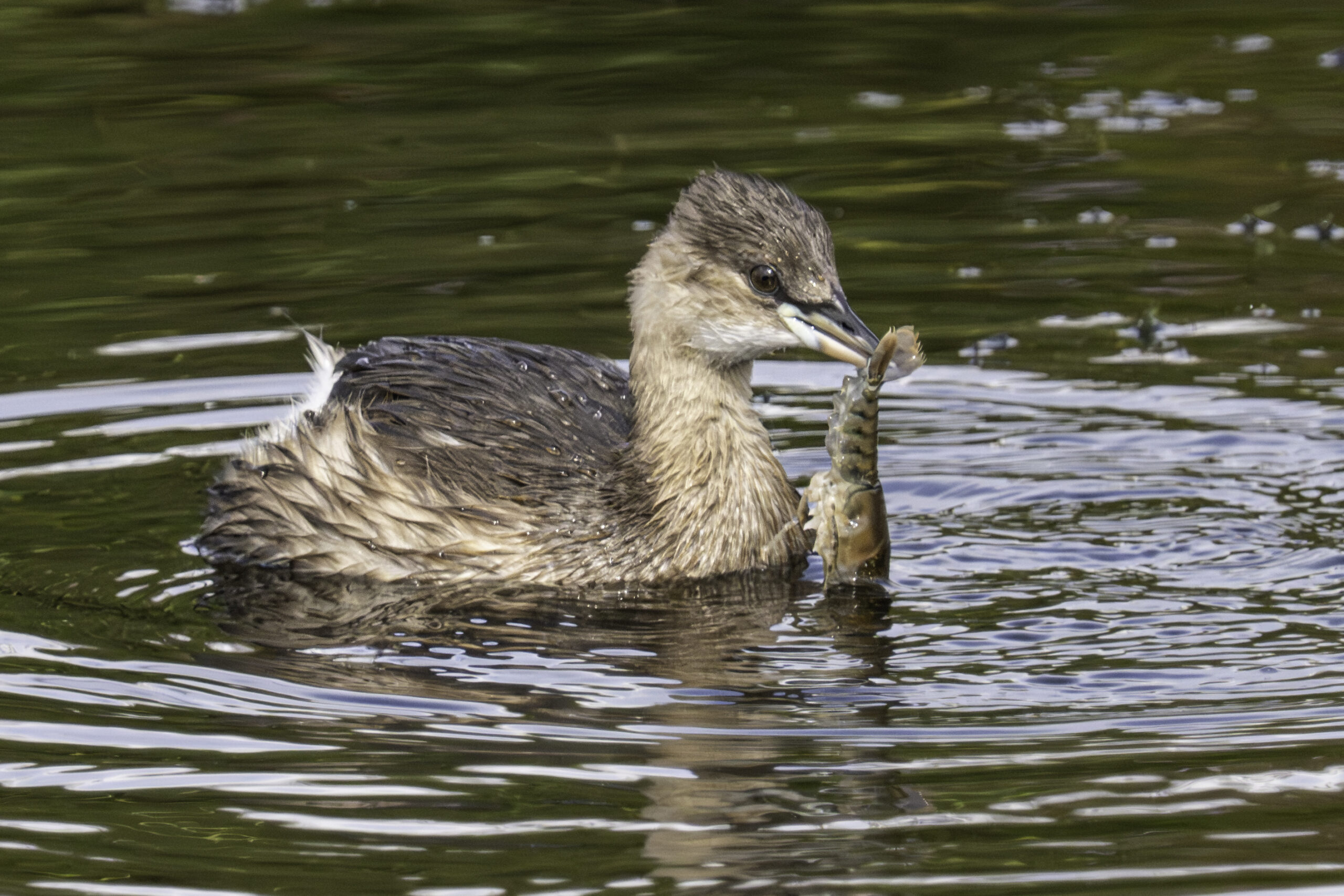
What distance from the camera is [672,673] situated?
646cm

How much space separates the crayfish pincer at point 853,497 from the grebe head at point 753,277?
192 millimetres

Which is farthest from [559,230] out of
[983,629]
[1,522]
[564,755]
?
[564,755]

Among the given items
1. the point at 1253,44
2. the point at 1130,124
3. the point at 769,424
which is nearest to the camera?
the point at 769,424

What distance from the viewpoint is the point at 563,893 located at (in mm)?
4824

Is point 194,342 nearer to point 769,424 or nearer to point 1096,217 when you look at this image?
point 769,424

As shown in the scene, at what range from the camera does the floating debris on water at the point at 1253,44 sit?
1416 centimetres

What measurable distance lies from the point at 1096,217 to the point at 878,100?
254cm

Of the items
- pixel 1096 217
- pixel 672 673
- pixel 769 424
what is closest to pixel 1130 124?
pixel 1096 217

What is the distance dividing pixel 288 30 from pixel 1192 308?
714 cm

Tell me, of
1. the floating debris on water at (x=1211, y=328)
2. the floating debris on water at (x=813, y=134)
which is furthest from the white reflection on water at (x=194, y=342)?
the floating debris on water at (x=1211, y=328)

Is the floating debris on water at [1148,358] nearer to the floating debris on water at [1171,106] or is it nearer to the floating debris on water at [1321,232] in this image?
the floating debris on water at [1321,232]

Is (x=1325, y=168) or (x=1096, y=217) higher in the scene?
(x=1325, y=168)

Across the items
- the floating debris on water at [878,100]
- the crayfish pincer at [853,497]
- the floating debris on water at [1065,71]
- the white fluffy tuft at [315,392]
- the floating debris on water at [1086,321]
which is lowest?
the crayfish pincer at [853,497]

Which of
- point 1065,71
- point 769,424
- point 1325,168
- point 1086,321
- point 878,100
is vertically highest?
point 1065,71
